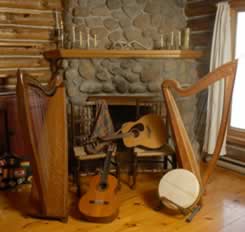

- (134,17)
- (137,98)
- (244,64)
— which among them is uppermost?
(134,17)

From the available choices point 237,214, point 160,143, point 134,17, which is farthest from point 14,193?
point 134,17

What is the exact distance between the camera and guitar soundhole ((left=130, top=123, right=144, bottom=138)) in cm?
315

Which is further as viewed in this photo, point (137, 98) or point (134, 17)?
point (134, 17)

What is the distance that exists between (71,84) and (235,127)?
193 centimetres

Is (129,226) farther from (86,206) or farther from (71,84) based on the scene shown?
(71,84)

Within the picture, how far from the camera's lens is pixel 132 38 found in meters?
3.64

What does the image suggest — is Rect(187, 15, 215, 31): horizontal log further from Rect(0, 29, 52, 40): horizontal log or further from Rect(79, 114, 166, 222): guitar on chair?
Rect(0, 29, 52, 40): horizontal log

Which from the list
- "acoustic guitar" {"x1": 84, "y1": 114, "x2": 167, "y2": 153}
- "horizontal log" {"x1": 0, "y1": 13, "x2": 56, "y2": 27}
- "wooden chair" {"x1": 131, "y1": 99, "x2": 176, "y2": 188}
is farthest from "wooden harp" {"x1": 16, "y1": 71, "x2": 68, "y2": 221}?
"horizontal log" {"x1": 0, "y1": 13, "x2": 56, "y2": 27}

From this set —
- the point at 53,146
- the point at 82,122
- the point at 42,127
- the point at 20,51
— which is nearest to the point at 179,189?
the point at 53,146

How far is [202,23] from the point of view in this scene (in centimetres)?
379

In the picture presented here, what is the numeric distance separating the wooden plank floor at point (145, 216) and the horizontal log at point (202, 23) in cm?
183

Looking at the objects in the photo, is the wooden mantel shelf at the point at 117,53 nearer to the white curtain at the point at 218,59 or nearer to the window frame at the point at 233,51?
the white curtain at the point at 218,59

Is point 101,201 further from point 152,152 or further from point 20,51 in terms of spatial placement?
point 20,51

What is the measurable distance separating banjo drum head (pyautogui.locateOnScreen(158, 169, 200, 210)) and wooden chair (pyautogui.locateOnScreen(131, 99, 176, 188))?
440mm
